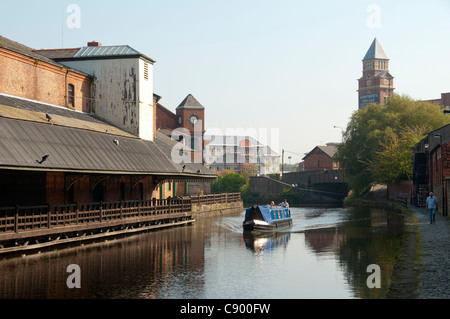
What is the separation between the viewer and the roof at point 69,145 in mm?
24203

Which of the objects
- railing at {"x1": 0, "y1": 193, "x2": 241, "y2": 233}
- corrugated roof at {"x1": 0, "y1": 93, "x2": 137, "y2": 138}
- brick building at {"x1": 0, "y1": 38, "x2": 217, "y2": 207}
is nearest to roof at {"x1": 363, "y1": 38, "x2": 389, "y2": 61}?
brick building at {"x1": 0, "y1": 38, "x2": 217, "y2": 207}

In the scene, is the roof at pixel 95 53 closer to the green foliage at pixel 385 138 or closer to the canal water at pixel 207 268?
the canal water at pixel 207 268

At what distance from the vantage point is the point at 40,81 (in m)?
36.4

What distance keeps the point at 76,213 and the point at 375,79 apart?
157634mm

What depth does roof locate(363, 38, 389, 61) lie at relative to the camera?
6949 inches

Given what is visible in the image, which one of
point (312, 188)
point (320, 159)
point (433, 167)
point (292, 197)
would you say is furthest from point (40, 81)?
point (320, 159)

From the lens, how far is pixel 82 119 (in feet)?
121

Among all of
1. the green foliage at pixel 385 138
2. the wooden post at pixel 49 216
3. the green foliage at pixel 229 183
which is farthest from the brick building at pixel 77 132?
the green foliage at pixel 229 183

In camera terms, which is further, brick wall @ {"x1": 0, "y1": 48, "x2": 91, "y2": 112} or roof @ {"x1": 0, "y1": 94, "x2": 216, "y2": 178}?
brick wall @ {"x1": 0, "y1": 48, "x2": 91, "y2": 112}

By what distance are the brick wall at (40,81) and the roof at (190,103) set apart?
55.1 meters

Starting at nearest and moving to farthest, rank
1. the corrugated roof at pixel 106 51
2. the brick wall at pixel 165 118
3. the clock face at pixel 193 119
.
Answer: the corrugated roof at pixel 106 51 < the brick wall at pixel 165 118 < the clock face at pixel 193 119

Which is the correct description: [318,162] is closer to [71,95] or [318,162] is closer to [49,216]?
[71,95]

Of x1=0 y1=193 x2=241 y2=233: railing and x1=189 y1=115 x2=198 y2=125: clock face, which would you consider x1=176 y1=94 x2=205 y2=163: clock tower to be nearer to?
x1=189 y1=115 x2=198 y2=125: clock face

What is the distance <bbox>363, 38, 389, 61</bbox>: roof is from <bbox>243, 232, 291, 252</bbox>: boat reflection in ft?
495
